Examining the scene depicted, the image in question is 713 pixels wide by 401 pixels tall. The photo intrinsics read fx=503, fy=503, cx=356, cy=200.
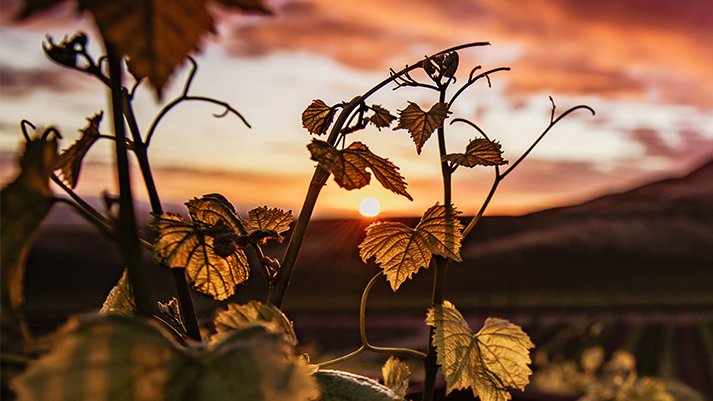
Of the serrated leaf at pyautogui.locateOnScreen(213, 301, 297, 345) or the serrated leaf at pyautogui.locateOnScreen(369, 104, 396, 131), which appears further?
the serrated leaf at pyautogui.locateOnScreen(369, 104, 396, 131)

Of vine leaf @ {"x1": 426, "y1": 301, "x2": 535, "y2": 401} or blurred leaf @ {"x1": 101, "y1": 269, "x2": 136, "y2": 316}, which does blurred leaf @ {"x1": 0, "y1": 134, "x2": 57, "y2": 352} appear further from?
vine leaf @ {"x1": 426, "y1": 301, "x2": 535, "y2": 401}

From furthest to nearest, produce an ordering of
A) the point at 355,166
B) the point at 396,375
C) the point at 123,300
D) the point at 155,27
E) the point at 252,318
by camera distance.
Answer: the point at 396,375 → the point at 123,300 → the point at 355,166 → the point at 252,318 → the point at 155,27

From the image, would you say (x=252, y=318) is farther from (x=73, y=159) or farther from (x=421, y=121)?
(x=421, y=121)

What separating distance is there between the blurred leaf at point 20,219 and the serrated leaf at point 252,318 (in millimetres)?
144

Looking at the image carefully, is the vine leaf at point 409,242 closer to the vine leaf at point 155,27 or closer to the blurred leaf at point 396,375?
the blurred leaf at point 396,375

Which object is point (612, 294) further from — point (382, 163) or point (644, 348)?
point (382, 163)

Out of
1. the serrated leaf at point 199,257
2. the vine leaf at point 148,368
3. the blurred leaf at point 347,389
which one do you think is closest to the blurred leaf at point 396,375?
the blurred leaf at point 347,389

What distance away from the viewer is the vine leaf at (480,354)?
68 cm

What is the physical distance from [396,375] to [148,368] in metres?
0.55

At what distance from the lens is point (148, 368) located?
0.31m

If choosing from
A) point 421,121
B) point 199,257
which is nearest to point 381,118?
point 421,121

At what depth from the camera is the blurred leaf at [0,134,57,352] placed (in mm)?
322

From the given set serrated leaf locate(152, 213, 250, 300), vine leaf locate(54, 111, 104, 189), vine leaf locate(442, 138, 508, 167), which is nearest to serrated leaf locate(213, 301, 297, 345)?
serrated leaf locate(152, 213, 250, 300)

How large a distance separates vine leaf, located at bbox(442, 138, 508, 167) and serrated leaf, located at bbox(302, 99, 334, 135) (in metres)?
0.17
